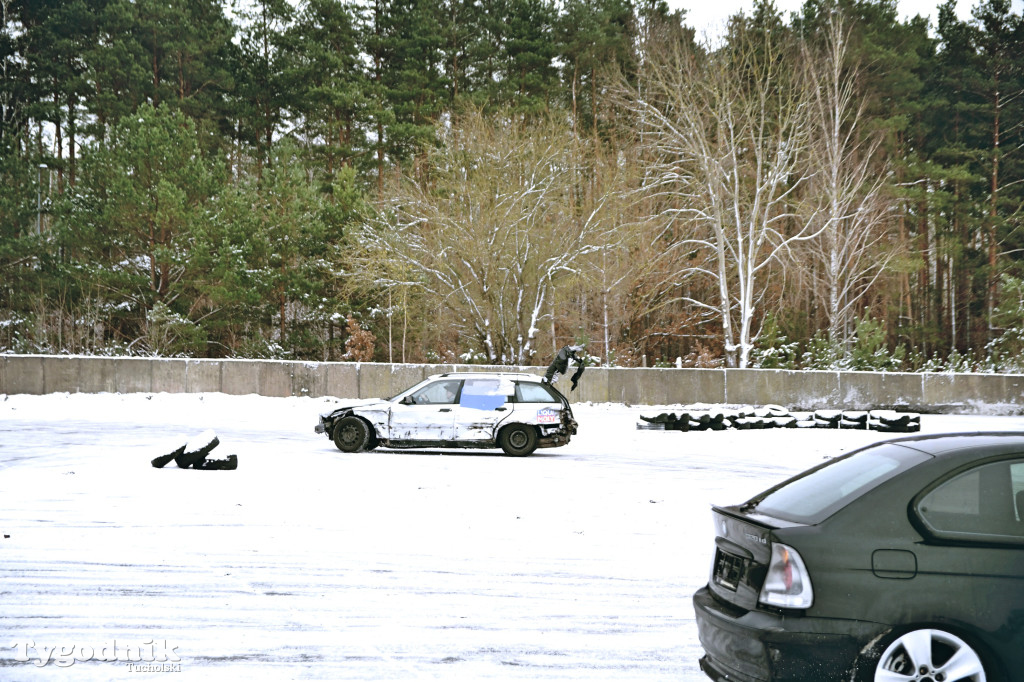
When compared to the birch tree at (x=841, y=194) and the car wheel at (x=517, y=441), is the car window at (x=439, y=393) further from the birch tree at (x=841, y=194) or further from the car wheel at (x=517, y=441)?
the birch tree at (x=841, y=194)

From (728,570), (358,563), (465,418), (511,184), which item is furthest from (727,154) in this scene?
(728,570)

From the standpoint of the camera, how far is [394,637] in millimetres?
5676

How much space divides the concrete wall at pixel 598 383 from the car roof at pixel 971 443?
22.5 metres

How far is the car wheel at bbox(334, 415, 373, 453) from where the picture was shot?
54.7 feet

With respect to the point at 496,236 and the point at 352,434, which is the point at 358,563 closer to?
the point at 352,434

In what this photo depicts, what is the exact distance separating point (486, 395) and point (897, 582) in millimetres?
12890

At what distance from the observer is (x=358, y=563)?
7766 millimetres

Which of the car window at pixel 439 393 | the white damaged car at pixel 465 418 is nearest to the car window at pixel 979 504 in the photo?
the white damaged car at pixel 465 418

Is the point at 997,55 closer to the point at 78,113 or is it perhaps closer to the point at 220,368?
the point at 220,368

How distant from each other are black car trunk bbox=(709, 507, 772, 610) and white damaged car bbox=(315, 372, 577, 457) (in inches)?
466

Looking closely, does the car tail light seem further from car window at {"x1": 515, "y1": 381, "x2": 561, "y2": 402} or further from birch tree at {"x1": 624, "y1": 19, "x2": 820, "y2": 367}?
birch tree at {"x1": 624, "y1": 19, "x2": 820, "y2": 367}

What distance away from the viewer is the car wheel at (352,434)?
1669 cm

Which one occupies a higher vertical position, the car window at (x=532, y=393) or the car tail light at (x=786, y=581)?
the car window at (x=532, y=393)

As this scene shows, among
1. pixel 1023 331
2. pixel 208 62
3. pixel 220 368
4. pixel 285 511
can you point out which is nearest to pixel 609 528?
pixel 285 511
